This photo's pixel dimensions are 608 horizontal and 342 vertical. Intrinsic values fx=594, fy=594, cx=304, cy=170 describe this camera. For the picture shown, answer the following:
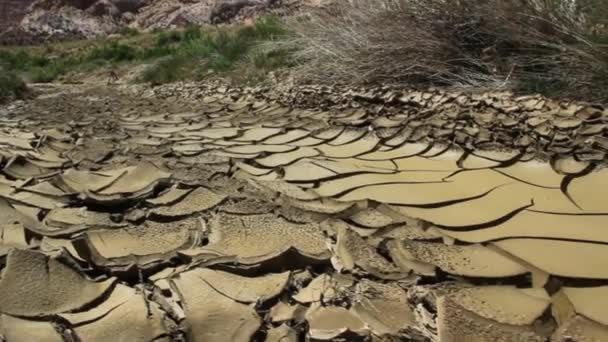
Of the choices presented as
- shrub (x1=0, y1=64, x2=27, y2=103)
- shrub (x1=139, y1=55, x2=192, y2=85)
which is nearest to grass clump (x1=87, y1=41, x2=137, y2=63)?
shrub (x1=139, y1=55, x2=192, y2=85)

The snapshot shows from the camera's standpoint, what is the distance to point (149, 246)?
1617 millimetres

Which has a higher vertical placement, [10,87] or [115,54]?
[10,87]

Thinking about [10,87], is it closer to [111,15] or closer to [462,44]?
[462,44]

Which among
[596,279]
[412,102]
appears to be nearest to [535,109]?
[412,102]

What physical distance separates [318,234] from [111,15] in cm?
2140

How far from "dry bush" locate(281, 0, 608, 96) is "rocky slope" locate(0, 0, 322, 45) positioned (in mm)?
11671

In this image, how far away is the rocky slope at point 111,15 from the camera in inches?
699

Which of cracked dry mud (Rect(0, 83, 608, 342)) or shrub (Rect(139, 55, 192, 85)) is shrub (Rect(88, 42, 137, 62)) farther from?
cracked dry mud (Rect(0, 83, 608, 342))

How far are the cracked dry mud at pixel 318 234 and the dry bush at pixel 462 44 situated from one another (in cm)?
63

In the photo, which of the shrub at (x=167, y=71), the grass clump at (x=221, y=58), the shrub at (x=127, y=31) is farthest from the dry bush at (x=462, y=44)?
the shrub at (x=127, y=31)

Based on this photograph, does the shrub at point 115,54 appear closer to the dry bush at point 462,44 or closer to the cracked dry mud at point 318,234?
the dry bush at point 462,44

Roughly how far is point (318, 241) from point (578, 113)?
6.65ft

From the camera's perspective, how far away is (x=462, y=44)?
460 cm

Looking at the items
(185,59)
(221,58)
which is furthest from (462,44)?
(185,59)
